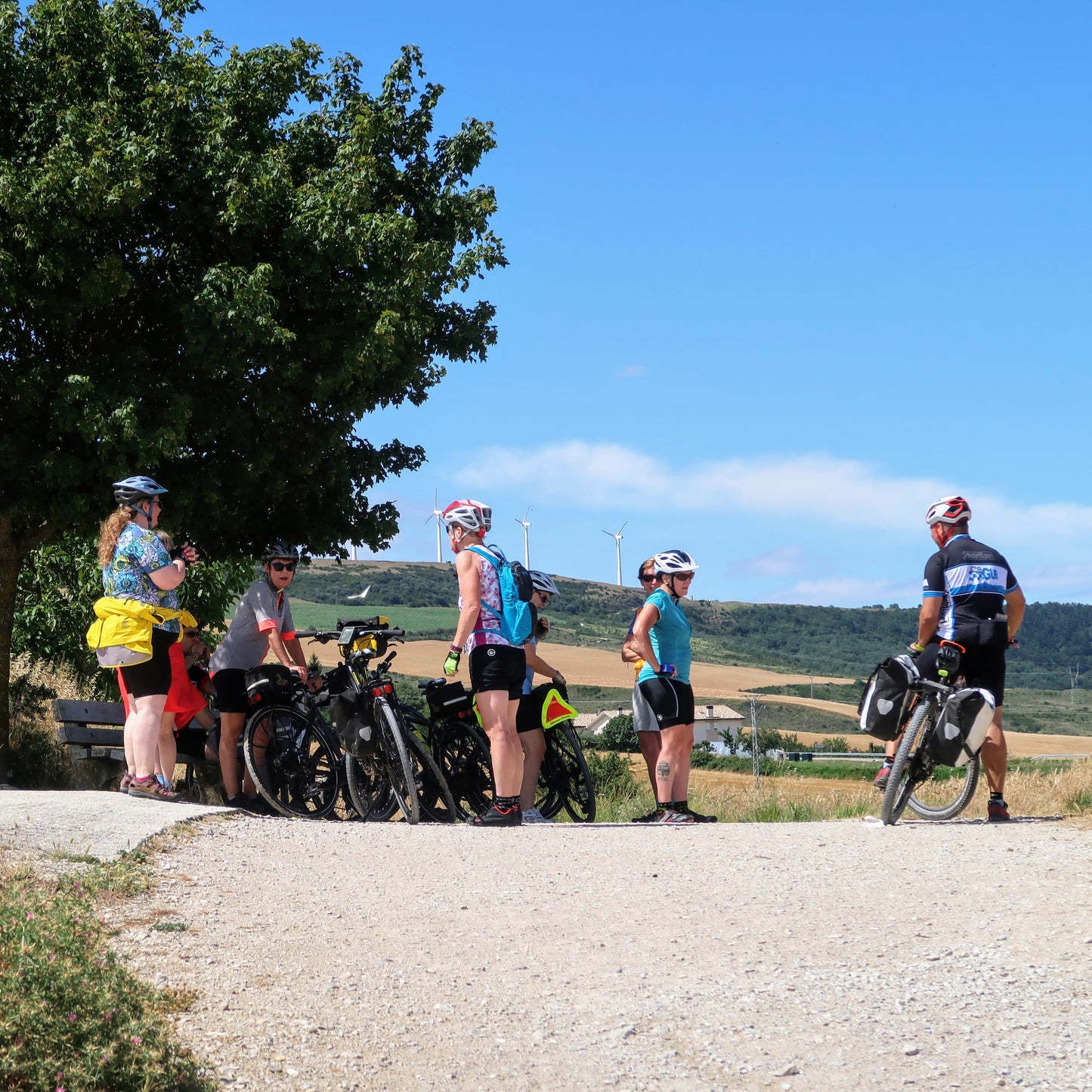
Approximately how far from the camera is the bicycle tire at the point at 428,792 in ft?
28.7

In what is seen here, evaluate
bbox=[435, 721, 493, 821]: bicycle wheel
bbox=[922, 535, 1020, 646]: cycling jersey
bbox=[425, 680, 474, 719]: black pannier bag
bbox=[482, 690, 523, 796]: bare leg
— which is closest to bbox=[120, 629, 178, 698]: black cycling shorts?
bbox=[425, 680, 474, 719]: black pannier bag

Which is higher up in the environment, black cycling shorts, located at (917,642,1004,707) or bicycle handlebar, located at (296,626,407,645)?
bicycle handlebar, located at (296,626,407,645)

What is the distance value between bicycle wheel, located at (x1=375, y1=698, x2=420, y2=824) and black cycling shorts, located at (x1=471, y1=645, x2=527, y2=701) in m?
0.61

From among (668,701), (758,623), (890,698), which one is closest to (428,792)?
(668,701)

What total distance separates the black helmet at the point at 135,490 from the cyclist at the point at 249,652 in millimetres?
1005

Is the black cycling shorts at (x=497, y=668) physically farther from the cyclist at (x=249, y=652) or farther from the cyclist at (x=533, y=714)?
the cyclist at (x=249, y=652)

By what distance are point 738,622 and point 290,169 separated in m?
163

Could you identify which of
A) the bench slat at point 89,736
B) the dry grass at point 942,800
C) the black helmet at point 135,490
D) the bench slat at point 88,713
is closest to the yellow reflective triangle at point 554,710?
the dry grass at point 942,800

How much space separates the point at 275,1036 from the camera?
380 centimetres

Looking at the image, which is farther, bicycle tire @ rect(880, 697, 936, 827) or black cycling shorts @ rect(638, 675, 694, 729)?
black cycling shorts @ rect(638, 675, 694, 729)

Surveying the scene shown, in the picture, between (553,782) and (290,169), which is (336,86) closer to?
(290,169)

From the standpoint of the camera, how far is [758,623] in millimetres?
175875

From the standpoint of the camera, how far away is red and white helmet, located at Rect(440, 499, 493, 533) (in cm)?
838

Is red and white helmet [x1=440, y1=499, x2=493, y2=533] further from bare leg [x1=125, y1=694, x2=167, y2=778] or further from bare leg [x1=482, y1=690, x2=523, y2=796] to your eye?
bare leg [x1=125, y1=694, x2=167, y2=778]
